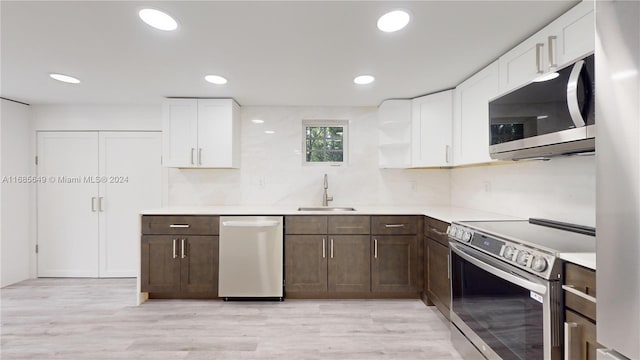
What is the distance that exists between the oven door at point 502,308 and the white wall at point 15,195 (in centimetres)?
466

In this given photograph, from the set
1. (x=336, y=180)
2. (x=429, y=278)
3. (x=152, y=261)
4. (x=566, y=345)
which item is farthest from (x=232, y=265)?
(x=566, y=345)

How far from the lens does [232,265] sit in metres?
2.85

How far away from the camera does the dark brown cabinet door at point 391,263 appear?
288 cm

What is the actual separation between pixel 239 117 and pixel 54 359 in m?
2.64

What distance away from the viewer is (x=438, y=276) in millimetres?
2508

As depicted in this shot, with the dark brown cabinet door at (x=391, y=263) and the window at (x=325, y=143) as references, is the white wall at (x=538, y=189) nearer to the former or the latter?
the dark brown cabinet door at (x=391, y=263)

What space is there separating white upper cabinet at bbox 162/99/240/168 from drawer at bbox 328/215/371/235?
135 centimetres

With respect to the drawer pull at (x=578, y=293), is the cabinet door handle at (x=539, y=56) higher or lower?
higher

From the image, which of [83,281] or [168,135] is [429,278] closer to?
[168,135]

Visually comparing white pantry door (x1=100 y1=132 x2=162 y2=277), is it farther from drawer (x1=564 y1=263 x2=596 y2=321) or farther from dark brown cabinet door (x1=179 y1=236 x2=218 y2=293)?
drawer (x1=564 y1=263 x2=596 y2=321)

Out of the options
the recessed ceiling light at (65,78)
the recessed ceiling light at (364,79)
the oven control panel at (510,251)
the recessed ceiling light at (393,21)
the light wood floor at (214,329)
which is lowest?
the light wood floor at (214,329)

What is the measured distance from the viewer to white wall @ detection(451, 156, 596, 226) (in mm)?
1807

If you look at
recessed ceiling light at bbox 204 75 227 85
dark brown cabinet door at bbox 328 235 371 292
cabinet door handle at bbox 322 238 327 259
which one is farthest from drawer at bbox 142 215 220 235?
recessed ceiling light at bbox 204 75 227 85

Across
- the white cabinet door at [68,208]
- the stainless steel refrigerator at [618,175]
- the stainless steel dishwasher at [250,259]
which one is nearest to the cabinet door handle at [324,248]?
the stainless steel dishwasher at [250,259]
